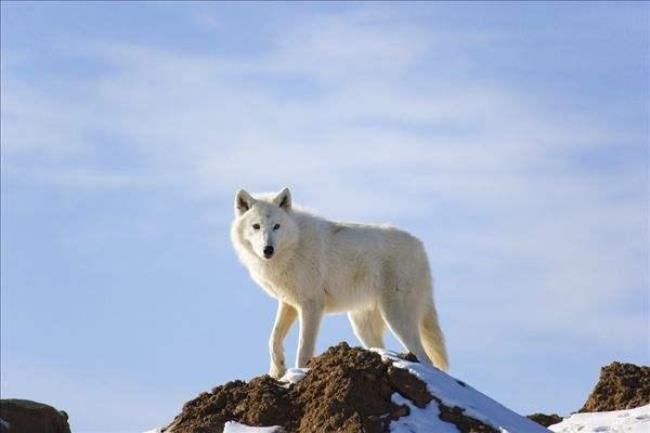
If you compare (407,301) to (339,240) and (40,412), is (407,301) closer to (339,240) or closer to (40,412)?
(339,240)

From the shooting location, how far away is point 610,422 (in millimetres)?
16344

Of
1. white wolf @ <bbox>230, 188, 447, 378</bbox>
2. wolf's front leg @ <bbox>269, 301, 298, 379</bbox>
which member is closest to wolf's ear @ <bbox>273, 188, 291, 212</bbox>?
white wolf @ <bbox>230, 188, 447, 378</bbox>

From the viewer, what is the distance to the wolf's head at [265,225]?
17125 mm

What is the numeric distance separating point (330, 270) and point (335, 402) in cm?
441

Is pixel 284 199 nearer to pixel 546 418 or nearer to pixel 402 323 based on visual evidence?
pixel 402 323

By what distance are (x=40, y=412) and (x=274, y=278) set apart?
3740 millimetres

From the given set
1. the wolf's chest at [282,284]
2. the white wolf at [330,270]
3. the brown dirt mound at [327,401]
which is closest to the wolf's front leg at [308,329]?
the white wolf at [330,270]

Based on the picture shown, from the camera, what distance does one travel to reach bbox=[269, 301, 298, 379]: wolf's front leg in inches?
663

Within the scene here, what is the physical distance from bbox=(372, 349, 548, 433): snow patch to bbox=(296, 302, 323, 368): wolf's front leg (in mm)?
2281

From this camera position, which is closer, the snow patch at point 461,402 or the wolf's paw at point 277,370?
the snow patch at point 461,402

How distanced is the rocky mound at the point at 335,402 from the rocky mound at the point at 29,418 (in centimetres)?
170

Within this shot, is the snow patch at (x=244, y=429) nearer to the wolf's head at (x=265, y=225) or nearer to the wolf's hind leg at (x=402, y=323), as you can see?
the wolf's head at (x=265, y=225)

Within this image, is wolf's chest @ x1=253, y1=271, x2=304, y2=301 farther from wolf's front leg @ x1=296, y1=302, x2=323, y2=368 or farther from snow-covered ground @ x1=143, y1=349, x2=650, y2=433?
snow-covered ground @ x1=143, y1=349, x2=650, y2=433

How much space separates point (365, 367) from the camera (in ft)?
44.5
